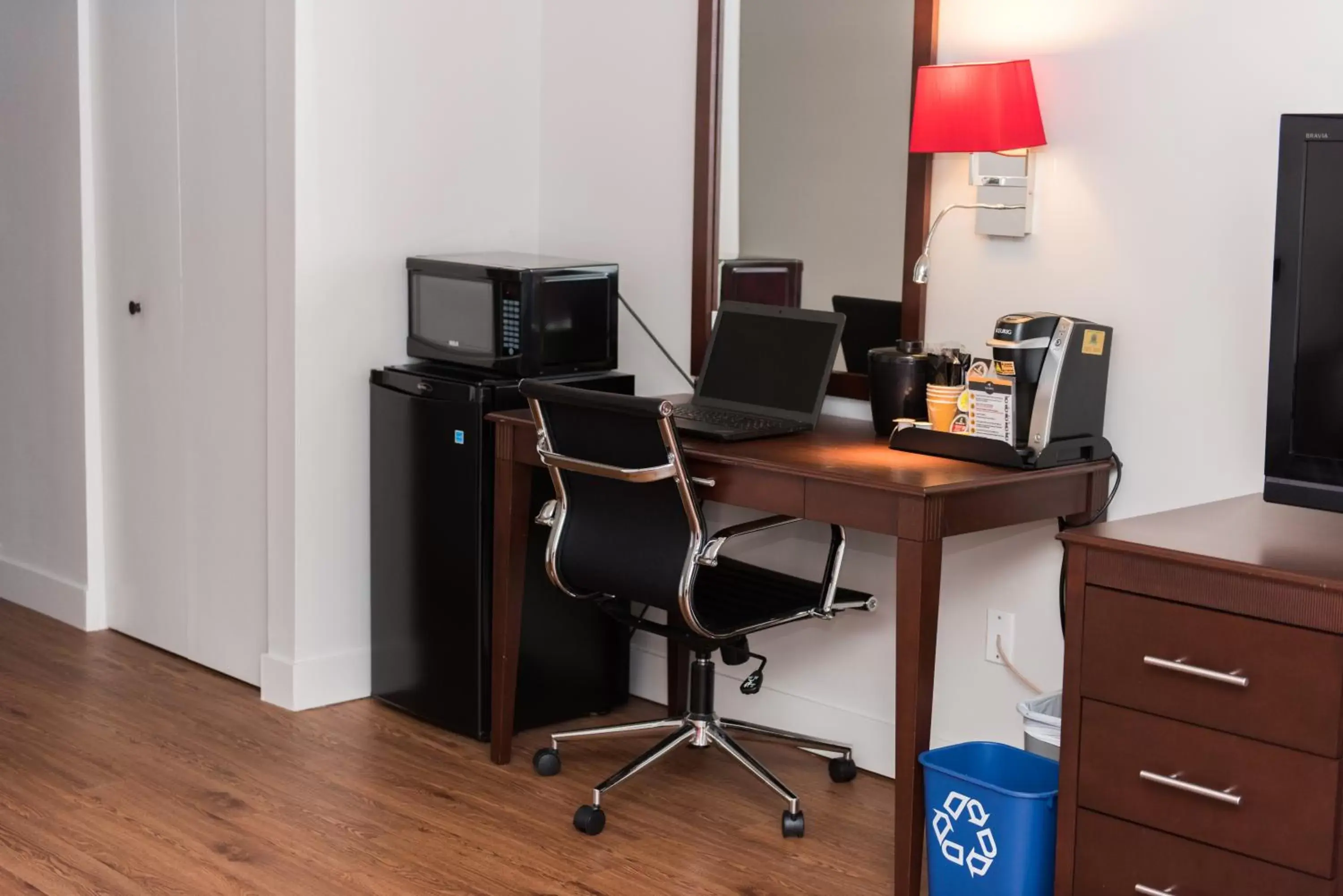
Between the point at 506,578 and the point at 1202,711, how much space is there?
1.59 metres

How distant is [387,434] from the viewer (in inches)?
142

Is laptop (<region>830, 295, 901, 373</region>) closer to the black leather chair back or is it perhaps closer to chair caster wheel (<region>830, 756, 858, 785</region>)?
the black leather chair back

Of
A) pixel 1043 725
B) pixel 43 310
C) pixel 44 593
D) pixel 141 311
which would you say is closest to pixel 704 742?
pixel 1043 725

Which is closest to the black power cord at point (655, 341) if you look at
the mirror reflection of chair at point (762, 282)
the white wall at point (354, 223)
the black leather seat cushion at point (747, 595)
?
the mirror reflection of chair at point (762, 282)

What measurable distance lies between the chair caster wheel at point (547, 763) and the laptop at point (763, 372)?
0.77 meters

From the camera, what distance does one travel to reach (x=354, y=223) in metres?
3.62

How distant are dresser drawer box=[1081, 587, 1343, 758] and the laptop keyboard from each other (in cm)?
91

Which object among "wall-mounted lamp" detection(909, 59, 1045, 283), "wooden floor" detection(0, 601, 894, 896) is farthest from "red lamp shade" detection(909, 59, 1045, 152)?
"wooden floor" detection(0, 601, 894, 896)

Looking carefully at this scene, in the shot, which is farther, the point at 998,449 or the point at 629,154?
the point at 629,154

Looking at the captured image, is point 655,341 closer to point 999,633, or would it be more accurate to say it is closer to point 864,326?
point 864,326

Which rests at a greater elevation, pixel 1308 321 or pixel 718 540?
pixel 1308 321

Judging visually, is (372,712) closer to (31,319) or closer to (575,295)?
(575,295)

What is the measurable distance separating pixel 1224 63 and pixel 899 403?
2.74ft

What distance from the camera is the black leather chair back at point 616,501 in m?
2.80
